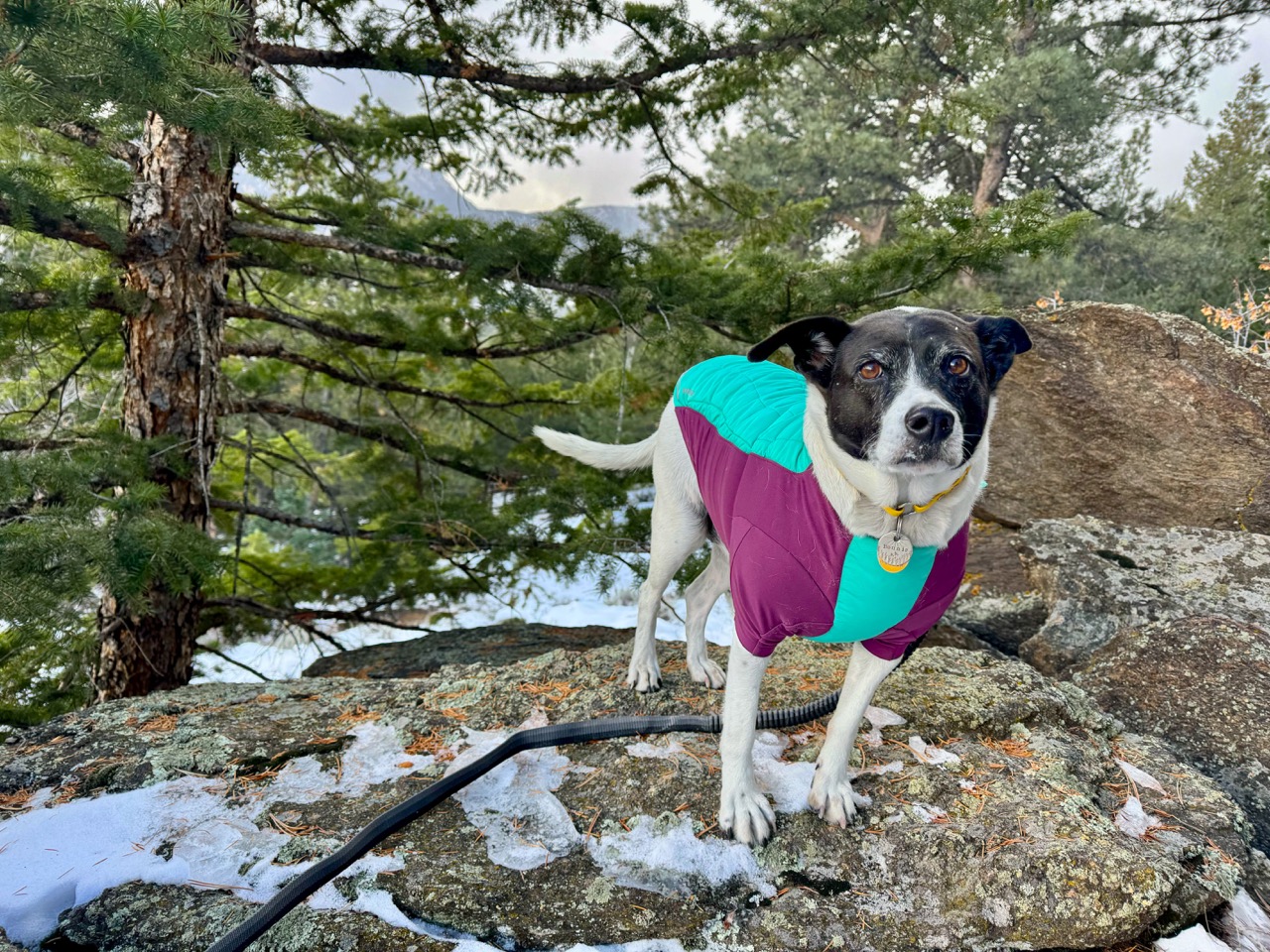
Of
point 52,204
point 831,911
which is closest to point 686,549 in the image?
point 831,911

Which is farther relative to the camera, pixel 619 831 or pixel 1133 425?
pixel 1133 425

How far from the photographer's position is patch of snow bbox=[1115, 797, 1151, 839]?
2203 millimetres

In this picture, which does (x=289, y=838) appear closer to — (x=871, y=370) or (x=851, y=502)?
(x=851, y=502)

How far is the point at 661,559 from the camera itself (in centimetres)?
314

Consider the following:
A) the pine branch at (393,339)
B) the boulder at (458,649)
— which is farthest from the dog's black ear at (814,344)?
the boulder at (458,649)

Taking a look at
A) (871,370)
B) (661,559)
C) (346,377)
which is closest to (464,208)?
(346,377)

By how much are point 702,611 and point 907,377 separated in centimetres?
169

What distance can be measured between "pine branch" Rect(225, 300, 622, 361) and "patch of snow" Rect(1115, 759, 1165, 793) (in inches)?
133

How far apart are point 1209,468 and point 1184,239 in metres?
12.3

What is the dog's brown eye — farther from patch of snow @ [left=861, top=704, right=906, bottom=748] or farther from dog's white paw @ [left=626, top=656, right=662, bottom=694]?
dog's white paw @ [left=626, top=656, right=662, bottom=694]

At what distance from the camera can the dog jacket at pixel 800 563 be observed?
6.70 feet

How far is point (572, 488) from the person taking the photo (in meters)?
4.95

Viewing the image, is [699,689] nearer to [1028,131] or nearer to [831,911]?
[831,911]

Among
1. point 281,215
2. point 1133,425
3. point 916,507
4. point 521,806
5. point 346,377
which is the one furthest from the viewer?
point 346,377
